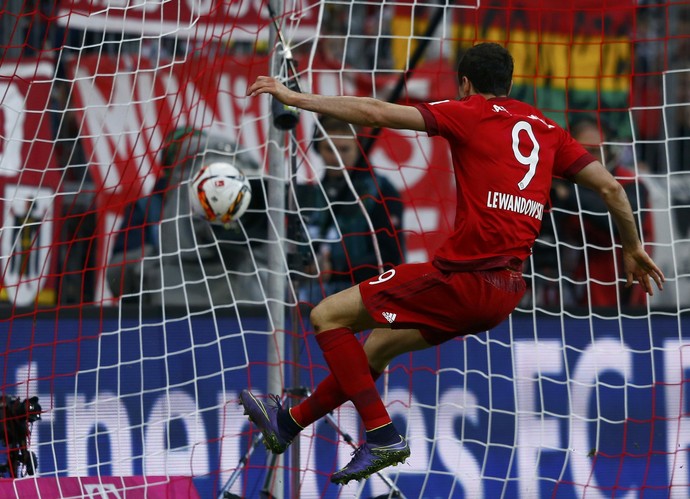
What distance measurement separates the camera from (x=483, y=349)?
6.48 meters

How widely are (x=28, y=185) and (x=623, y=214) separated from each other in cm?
386

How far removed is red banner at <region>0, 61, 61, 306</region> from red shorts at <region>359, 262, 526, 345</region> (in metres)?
2.76

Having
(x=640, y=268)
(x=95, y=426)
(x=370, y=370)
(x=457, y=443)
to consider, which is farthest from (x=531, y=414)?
(x=95, y=426)

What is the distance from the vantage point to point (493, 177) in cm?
444

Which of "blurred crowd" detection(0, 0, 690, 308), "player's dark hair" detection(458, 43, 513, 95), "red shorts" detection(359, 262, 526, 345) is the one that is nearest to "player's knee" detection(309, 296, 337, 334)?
"red shorts" detection(359, 262, 526, 345)

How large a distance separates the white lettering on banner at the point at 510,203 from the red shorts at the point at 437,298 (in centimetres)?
26

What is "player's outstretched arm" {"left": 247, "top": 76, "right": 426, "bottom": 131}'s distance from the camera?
418 cm

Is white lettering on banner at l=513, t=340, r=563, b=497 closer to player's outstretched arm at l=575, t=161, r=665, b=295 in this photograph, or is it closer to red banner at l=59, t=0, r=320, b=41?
player's outstretched arm at l=575, t=161, r=665, b=295

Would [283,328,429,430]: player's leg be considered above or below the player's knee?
below

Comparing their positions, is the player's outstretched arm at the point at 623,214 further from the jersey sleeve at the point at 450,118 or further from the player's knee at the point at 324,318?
the player's knee at the point at 324,318

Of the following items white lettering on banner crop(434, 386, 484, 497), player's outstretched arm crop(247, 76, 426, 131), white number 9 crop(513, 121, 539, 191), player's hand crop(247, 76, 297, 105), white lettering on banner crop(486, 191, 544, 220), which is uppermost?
player's hand crop(247, 76, 297, 105)

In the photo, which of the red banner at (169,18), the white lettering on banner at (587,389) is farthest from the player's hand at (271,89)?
the white lettering on banner at (587,389)

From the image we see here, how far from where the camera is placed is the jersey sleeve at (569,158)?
4656 mm

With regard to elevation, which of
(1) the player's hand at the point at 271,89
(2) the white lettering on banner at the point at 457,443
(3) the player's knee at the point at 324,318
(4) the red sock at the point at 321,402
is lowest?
(2) the white lettering on banner at the point at 457,443
